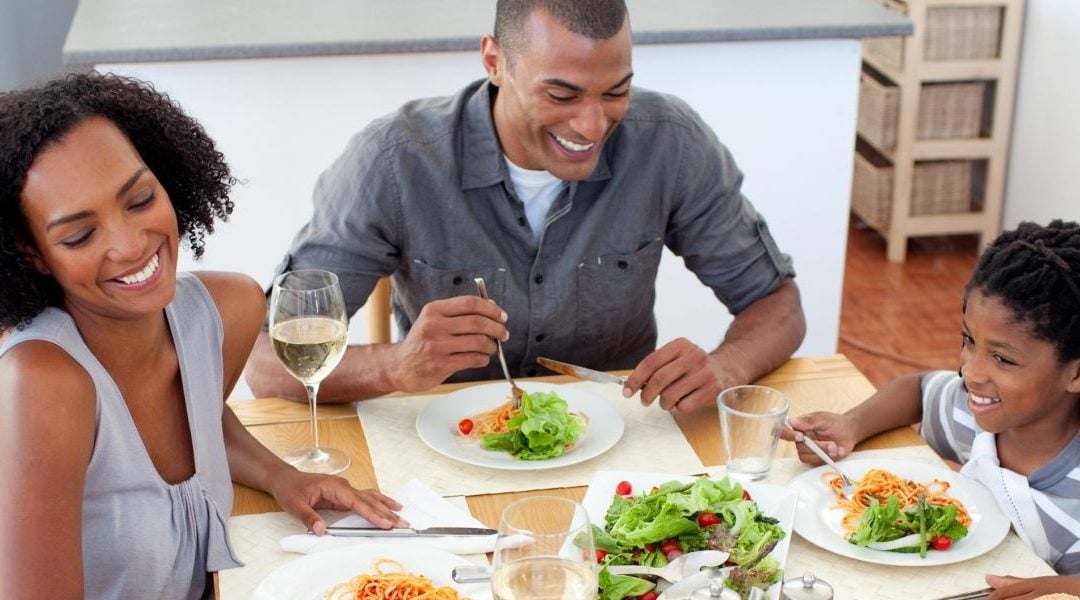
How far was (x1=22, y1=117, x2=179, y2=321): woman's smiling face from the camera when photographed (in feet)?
4.65

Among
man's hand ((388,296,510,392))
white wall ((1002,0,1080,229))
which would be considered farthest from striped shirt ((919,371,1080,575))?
white wall ((1002,0,1080,229))

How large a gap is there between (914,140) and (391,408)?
3.06 m

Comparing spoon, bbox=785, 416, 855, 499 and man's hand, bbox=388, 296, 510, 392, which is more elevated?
man's hand, bbox=388, 296, 510, 392

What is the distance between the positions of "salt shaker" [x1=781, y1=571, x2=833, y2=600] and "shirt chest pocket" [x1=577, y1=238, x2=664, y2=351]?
3.09 feet

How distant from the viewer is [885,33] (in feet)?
10.6

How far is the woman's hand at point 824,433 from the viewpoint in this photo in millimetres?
1680

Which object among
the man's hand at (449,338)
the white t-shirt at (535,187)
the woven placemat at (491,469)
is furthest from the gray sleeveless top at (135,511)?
the white t-shirt at (535,187)

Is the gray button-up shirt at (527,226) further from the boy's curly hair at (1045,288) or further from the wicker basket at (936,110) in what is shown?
the wicker basket at (936,110)

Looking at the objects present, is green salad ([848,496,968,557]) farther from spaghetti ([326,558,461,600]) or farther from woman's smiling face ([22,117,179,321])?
woman's smiling face ([22,117,179,321])

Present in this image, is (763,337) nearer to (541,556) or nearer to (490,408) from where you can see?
(490,408)

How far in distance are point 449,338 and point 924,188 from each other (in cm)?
311

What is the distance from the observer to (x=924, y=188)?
451cm

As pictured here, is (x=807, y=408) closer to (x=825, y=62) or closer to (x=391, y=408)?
(x=391, y=408)

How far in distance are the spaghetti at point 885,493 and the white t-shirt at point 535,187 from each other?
77 centimetres
